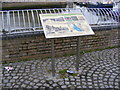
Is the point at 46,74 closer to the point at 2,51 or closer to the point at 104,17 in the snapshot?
the point at 2,51

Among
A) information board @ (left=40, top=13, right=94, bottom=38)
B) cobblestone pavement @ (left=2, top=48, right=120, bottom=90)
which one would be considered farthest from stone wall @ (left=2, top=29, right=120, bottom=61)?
information board @ (left=40, top=13, right=94, bottom=38)

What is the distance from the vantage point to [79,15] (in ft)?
15.7

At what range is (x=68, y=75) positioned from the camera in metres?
4.46

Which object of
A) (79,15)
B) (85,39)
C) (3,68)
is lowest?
(3,68)

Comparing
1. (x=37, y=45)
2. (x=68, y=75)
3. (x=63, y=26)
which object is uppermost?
(x=63, y=26)

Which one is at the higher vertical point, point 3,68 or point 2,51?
point 2,51

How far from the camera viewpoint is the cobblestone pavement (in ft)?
13.1

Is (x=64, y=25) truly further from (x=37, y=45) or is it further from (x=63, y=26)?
(x=37, y=45)

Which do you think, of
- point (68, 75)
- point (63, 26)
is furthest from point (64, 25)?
point (68, 75)

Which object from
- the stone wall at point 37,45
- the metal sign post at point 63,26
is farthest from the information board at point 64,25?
the stone wall at point 37,45

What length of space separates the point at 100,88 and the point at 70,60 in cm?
173

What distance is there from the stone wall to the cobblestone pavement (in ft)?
0.88

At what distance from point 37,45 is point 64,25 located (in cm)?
149

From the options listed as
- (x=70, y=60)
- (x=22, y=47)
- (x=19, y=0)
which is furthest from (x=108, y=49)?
(x=19, y=0)
